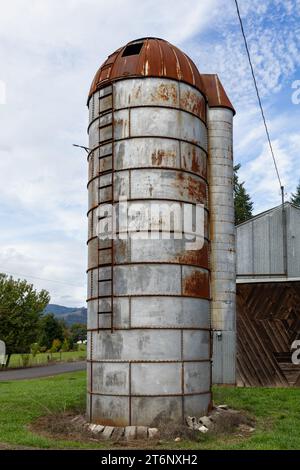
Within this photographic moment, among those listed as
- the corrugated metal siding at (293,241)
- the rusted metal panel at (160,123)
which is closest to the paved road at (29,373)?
the corrugated metal siding at (293,241)

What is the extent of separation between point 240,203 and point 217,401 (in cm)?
4047

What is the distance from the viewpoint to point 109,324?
14562 millimetres

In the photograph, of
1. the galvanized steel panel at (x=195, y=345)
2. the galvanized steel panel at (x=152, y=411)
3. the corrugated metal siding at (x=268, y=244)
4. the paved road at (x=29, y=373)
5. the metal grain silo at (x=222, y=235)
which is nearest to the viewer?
the galvanized steel panel at (x=152, y=411)

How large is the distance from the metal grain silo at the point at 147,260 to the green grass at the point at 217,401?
1714mm

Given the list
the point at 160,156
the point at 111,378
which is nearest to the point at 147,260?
the point at 160,156

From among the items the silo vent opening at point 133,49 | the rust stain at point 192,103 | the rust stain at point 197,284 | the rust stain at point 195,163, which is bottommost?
the rust stain at point 197,284

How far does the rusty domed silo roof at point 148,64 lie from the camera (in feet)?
51.2

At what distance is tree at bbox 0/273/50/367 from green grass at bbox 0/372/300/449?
18.7m

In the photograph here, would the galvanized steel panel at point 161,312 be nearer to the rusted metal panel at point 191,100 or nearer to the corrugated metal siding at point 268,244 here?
the rusted metal panel at point 191,100

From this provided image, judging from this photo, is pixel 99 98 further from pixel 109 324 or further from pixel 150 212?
pixel 109 324

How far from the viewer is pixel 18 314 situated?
42594 millimetres

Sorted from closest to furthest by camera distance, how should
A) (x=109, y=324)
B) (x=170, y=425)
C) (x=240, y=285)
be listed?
1. (x=170, y=425)
2. (x=109, y=324)
3. (x=240, y=285)

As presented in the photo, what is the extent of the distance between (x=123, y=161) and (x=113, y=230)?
2123mm
